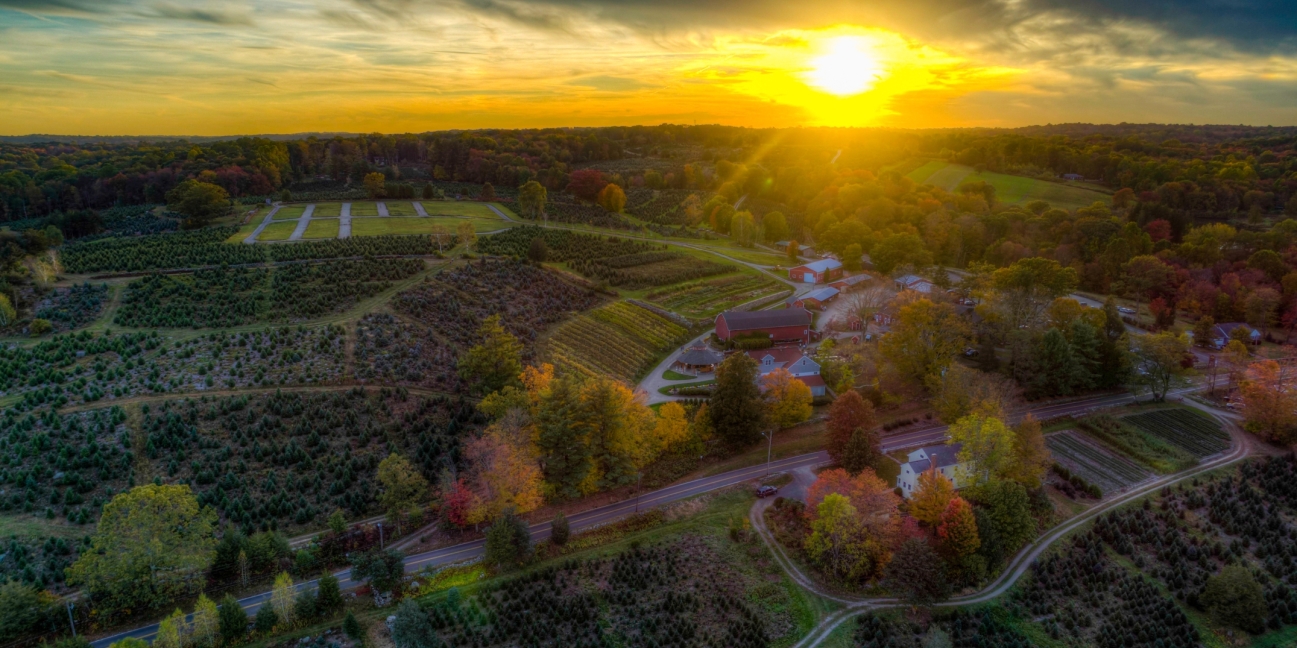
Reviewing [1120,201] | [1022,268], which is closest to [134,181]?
[1022,268]

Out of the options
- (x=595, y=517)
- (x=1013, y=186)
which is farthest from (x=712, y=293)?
(x=1013, y=186)

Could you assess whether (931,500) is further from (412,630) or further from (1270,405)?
(1270,405)

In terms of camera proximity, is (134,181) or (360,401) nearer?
(360,401)

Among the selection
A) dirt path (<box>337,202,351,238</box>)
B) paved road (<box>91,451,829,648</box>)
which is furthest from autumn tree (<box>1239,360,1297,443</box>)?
dirt path (<box>337,202,351,238</box>)

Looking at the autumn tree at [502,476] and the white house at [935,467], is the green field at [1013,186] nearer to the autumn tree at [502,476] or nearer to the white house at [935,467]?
→ the white house at [935,467]

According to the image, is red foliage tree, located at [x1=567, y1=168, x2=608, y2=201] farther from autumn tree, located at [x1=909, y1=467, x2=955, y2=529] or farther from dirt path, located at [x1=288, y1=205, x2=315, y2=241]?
autumn tree, located at [x1=909, y1=467, x2=955, y2=529]

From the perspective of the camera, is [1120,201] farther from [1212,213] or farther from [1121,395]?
[1121,395]

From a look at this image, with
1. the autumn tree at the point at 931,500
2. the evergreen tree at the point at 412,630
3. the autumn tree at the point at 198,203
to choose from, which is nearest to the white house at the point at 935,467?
the autumn tree at the point at 931,500
